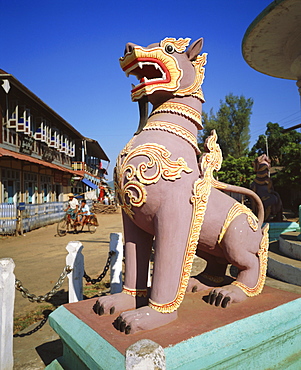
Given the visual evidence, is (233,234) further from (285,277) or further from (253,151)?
(253,151)

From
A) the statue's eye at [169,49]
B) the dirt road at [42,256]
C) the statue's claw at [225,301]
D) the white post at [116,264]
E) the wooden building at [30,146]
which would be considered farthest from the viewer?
the wooden building at [30,146]

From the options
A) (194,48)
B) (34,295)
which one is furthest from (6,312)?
(194,48)

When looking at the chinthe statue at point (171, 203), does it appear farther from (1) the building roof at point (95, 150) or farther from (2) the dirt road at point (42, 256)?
(1) the building roof at point (95, 150)

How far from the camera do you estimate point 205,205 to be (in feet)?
6.38

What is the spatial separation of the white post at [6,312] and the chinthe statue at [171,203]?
757 mm

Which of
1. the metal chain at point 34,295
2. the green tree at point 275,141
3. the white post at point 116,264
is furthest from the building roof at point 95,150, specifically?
the metal chain at point 34,295

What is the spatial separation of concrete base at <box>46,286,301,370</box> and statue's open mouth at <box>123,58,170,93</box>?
5.03 feet

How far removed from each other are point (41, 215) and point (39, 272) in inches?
301

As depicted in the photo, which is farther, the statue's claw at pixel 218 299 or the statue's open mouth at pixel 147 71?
the statue's claw at pixel 218 299

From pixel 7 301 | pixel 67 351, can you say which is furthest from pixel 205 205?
pixel 7 301

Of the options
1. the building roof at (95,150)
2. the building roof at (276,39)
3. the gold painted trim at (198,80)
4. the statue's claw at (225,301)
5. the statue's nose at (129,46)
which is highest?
the building roof at (95,150)

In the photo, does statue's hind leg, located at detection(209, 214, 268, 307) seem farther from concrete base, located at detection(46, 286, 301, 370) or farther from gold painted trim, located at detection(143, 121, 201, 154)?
gold painted trim, located at detection(143, 121, 201, 154)

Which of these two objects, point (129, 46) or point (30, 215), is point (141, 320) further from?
point (30, 215)

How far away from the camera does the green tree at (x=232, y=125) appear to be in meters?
27.1
